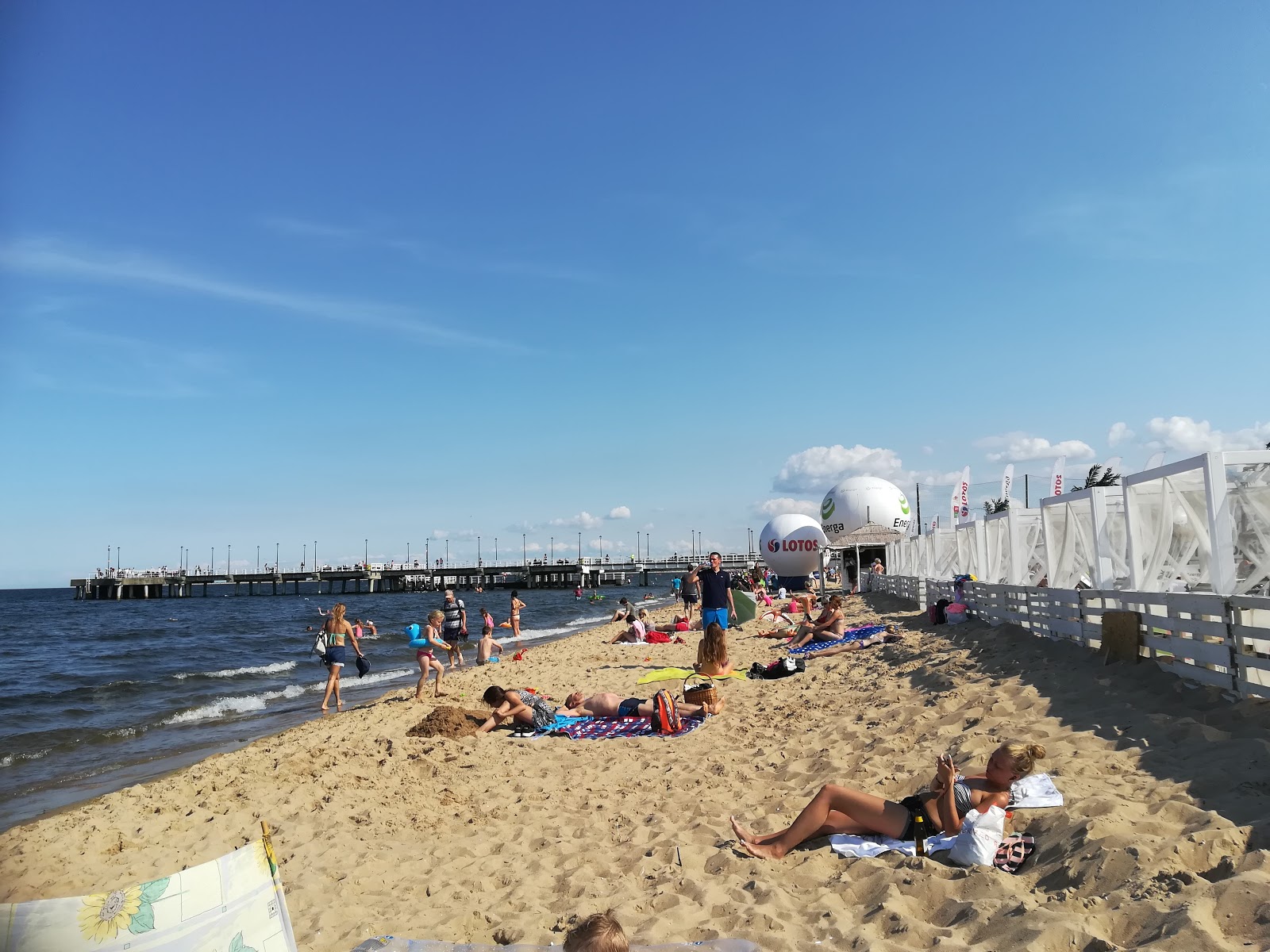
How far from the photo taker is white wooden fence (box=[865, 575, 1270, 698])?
5523 millimetres

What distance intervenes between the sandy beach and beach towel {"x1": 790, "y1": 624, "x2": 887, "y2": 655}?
3431 millimetres

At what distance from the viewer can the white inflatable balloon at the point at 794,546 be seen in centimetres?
3575

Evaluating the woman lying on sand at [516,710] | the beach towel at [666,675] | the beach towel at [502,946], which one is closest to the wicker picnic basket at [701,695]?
the woman lying on sand at [516,710]

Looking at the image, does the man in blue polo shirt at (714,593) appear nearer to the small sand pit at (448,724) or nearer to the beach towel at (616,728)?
the beach towel at (616,728)

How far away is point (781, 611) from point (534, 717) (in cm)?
1464

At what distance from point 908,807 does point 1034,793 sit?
28.5 inches

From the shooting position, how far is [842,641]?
45.8ft

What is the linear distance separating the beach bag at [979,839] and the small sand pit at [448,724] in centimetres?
574

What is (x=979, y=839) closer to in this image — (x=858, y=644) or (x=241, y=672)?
(x=858, y=644)

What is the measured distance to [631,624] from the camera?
18.3 metres

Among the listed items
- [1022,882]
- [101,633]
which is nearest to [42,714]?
[1022,882]

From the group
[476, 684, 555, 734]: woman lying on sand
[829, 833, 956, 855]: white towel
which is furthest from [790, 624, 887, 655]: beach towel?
[829, 833, 956, 855]: white towel

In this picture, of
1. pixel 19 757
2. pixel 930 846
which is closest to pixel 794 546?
pixel 19 757

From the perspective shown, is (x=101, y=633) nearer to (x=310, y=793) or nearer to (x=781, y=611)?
(x=781, y=611)
